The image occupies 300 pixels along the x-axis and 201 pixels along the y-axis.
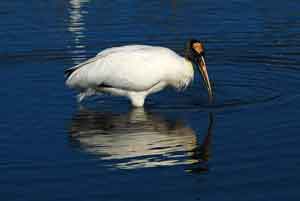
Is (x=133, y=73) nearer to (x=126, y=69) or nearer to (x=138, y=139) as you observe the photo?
(x=126, y=69)

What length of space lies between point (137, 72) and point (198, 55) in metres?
0.79

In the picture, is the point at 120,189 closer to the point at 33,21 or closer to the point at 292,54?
the point at 292,54

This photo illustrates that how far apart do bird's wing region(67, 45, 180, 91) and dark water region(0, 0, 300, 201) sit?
326 millimetres

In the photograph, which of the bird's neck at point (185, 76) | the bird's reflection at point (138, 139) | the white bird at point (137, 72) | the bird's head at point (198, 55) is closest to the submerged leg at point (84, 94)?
the white bird at point (137, 72)

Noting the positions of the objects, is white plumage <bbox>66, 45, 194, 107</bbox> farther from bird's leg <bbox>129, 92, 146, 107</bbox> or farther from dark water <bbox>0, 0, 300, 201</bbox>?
dark water <bbox>0, 0, 300, 201</bbox>

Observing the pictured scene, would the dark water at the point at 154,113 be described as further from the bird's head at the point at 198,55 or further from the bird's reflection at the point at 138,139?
the bird's head at the point at 198,55

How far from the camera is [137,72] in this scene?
12953 mm

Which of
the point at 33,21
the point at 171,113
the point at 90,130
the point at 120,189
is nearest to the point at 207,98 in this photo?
the point at 171,113

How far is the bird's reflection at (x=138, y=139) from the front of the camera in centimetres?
1056

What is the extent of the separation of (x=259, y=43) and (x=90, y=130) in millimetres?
5010

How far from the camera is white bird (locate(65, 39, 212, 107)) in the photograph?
1291 cm

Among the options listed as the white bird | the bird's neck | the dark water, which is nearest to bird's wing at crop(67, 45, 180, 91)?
the white bird

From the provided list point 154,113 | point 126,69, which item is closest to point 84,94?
point 126,69

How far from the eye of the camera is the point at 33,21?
18.4m
